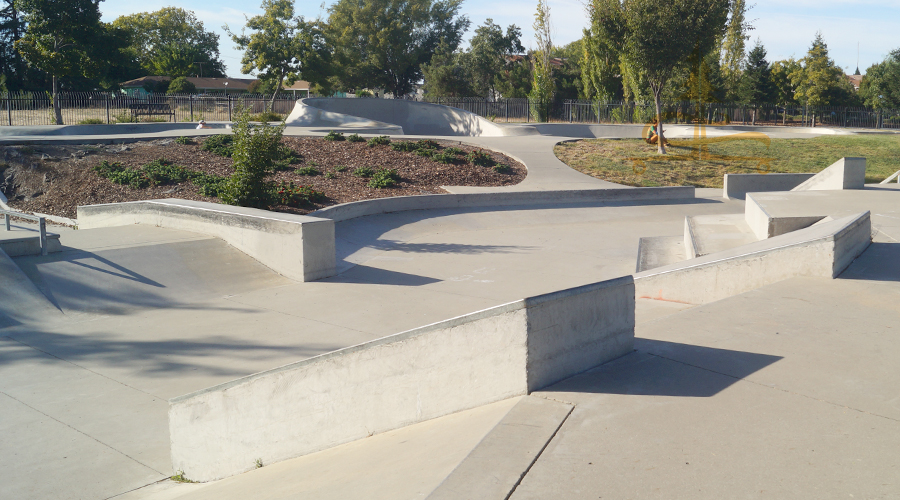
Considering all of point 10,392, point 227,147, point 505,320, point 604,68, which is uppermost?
point 604,68

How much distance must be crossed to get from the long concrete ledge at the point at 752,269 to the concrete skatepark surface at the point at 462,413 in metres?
0.18

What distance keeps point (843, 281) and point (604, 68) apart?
41.5m

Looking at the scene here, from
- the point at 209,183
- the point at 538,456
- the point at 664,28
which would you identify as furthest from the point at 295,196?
the point at 664,28

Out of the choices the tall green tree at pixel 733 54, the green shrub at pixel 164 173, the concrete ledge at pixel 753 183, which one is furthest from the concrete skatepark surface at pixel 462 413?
the tall green tree at pixel 733 54

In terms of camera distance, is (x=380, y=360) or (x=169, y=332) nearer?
(x=380, y=360)

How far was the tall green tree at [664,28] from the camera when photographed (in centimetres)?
2261

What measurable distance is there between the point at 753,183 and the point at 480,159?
772 centimetres

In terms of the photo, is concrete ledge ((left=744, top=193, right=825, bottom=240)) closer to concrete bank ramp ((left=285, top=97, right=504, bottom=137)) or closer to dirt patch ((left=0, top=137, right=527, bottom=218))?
dirt patch ((left=0, top=137, right=527, bottom=218))

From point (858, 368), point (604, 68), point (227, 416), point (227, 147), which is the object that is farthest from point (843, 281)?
point (604, 68)

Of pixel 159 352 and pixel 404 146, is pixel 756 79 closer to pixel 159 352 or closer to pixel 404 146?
pixel 404 146

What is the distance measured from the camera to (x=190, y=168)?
1537 cm

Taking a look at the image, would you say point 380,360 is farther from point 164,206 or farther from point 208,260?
point 164,206

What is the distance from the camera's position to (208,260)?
938 cm

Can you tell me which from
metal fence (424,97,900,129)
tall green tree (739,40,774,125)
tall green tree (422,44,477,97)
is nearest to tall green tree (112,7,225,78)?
tall green tree (422,44,477,97)
